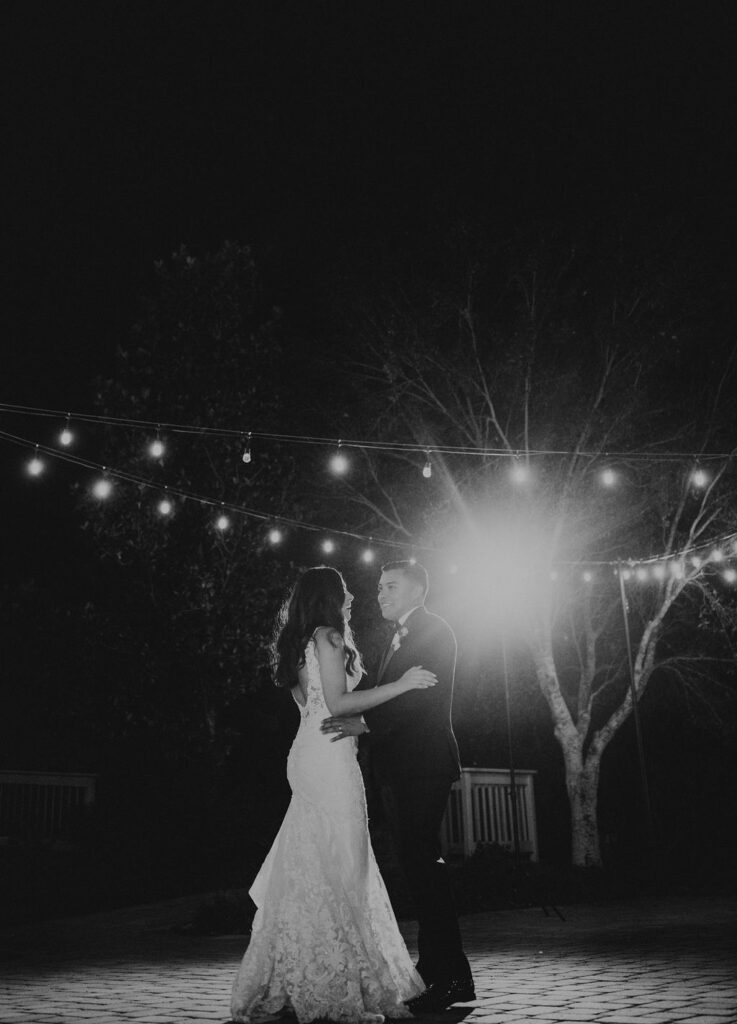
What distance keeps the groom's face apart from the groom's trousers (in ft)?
2.08

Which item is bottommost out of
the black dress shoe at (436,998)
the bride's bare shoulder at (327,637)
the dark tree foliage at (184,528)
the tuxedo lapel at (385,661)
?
the black dress shoe at (436,998)

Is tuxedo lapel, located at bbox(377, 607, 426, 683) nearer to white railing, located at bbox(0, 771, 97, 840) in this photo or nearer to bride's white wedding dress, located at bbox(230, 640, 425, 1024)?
bride's white wedding dress, located at bbox(230, 640, 425, 1024)

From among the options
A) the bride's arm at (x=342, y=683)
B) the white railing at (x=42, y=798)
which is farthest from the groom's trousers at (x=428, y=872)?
the white railing at (x=42, y=798)

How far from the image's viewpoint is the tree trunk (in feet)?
44.7

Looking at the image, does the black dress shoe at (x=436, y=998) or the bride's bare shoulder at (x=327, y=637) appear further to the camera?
the bride's bare shoulder at (x=327, y=637)

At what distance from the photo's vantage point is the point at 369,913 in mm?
3494

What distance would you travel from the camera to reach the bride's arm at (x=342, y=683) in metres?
3.43

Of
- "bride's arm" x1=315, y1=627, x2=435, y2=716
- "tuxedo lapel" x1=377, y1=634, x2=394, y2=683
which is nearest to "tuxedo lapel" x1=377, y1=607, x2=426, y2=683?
"tuxedo lapel" x1=377, y1=634, x2=394, y2=683

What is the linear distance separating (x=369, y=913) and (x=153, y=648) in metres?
8.62

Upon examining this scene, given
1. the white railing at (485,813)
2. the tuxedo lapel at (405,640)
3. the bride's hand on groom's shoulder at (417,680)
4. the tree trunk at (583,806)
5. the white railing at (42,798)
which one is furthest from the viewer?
the tree trunk at (583,806)

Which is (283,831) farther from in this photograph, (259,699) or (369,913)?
(259,699)

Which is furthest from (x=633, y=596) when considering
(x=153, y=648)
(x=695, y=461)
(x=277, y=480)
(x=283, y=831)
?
(x=283, y=831)

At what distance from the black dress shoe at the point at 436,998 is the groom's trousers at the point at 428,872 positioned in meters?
0.03

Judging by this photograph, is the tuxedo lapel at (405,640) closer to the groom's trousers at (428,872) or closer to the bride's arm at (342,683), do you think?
the bride's arm at (342,683)
